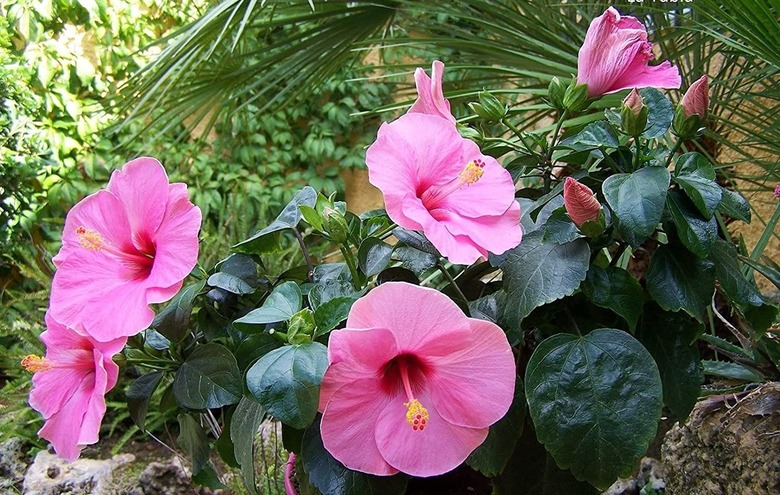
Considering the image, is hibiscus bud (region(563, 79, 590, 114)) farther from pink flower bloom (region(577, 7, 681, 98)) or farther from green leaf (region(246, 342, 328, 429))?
green leaf (region(246, 342, 328, 429))

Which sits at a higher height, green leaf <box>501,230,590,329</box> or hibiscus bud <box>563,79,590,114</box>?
hibiscus bud <box>563,79,590,114</box>

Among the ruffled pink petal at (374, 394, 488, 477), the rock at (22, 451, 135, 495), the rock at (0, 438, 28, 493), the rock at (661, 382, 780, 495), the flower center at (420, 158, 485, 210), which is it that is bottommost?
the rock at (0, 438, 28, 493)

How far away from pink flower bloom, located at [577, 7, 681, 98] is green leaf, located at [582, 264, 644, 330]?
19 cm

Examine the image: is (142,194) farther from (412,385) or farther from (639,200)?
(639,200)

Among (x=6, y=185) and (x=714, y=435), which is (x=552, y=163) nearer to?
(x=714, y=435)

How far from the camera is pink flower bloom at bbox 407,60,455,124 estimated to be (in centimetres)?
57

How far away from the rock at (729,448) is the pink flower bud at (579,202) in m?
0.44

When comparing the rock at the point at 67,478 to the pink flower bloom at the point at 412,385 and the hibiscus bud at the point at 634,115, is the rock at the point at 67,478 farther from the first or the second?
the hibiscus bud at the point at 634,115

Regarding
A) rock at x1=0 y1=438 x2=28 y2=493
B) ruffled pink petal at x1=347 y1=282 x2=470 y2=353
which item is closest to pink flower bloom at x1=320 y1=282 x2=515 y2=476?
ruffled pink petal at x1=347 y1=282 x2=470 y2=353

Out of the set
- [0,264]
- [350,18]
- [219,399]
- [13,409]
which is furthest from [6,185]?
[219,399]

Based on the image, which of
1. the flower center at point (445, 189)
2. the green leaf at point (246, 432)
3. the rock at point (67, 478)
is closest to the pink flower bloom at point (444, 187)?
the flower center at point (445, 189)

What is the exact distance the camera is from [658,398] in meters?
0.46

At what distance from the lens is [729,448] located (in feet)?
2.63

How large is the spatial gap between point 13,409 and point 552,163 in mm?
1873
